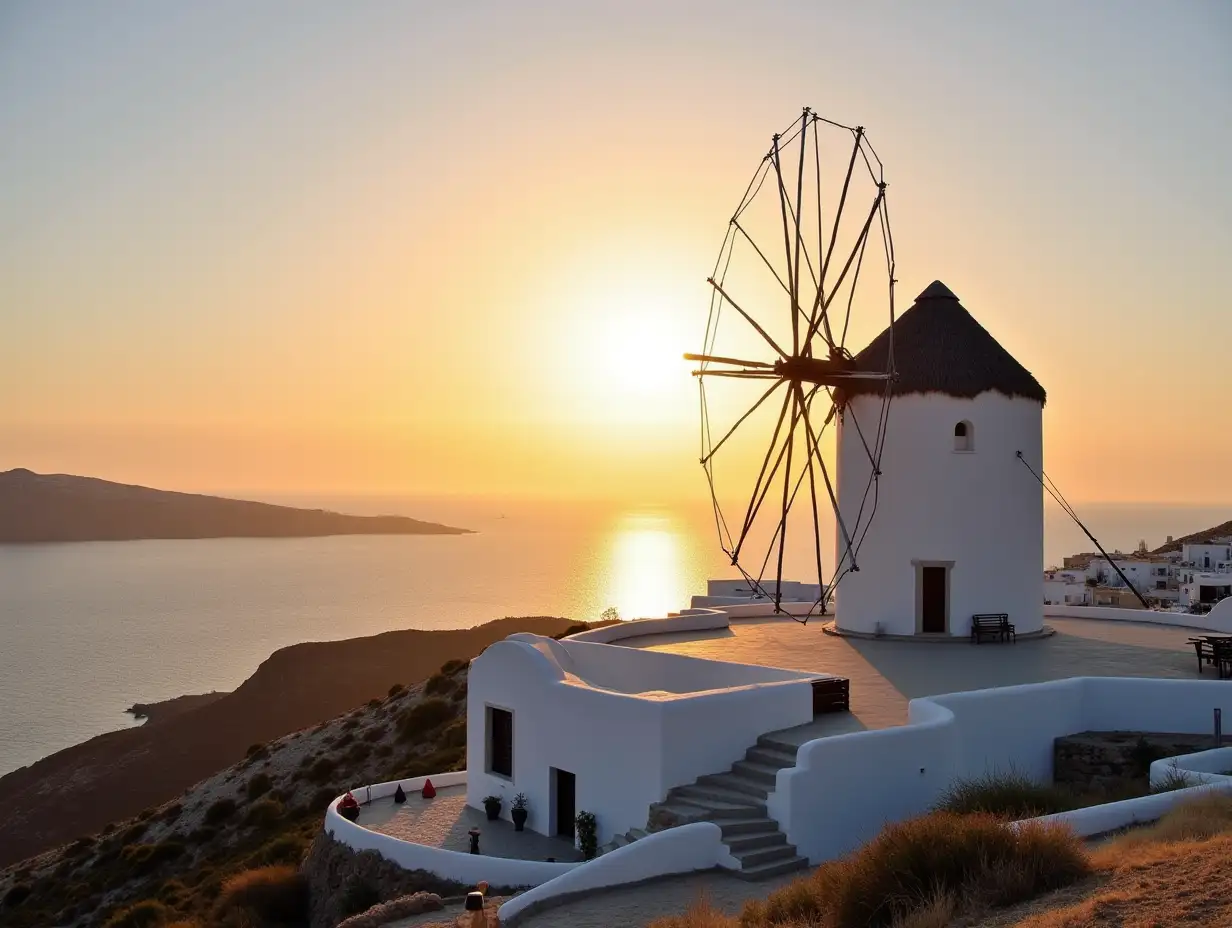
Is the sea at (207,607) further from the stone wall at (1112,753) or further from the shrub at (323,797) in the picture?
the stone wall at (1112,753)

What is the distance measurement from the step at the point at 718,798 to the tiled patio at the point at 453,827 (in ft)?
5.89

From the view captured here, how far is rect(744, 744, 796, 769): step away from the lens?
11.6 m

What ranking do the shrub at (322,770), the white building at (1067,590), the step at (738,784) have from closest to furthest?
the step at (738,784), the shrub at (322,770), the white building at (1067,590)

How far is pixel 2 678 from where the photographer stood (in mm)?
78625

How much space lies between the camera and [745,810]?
10.9 m

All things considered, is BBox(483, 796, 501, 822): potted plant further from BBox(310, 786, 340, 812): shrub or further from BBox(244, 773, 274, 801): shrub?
BBox(244, 773, 274, 801): shrub

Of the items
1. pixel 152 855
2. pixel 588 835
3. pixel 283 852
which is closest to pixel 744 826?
pixel 588 835

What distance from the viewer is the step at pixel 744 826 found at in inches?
414

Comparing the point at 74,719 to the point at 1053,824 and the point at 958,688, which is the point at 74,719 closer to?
the point at 958,688

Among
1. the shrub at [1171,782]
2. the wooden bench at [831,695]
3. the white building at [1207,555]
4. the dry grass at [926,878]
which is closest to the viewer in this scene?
the dry grass at [926,878]

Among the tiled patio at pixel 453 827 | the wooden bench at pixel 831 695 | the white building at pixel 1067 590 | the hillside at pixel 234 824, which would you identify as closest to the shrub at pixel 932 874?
the wooden bench at pixel 831 695

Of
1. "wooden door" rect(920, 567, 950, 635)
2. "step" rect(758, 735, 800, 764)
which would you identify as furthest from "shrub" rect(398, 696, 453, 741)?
"step" rect(758, 735, 800, 764)

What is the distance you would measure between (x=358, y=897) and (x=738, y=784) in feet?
17.4

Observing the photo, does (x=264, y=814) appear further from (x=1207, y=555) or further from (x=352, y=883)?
(x=1207, y=555)
